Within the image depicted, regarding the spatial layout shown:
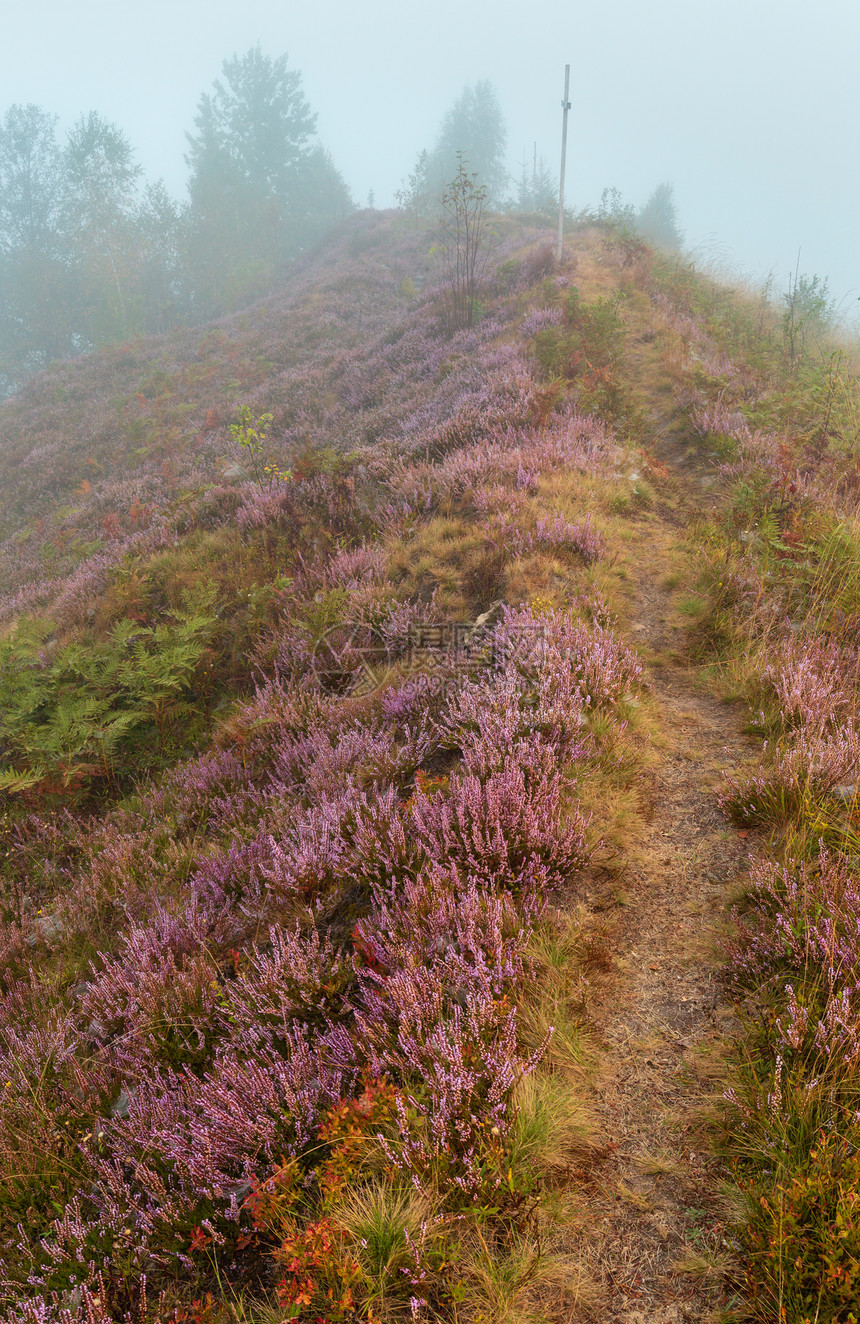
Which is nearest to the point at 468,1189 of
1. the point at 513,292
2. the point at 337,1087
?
the point at 337,1087

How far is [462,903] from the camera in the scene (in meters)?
2.42

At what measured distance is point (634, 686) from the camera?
4211 mm

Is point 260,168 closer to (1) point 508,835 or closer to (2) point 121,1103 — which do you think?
(1) point 508,835

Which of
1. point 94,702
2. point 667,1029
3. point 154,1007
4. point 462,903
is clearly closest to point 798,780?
point 667,1029

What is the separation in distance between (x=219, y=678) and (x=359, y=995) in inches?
185

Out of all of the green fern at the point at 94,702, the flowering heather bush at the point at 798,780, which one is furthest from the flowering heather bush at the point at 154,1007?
the flowering heather bush at the point at 798,780

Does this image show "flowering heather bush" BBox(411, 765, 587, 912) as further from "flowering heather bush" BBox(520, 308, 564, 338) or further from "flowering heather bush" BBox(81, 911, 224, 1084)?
"flowering heather bush" BBox(520, 308, 564, 338)

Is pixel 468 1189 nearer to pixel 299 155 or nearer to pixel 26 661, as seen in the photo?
pixel 26 661

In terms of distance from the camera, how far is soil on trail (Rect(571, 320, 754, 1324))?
1635 millimetres

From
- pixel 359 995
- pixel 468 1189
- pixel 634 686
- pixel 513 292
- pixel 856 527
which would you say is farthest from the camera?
pixel 513 292

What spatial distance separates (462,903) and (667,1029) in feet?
2.89

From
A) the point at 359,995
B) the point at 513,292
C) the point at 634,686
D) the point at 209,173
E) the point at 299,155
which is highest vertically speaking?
the point at 299,155

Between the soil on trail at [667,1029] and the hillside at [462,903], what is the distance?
0.04 ft

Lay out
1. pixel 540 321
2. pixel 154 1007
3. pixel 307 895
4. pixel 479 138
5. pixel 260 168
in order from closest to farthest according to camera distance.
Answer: pixel 154 1007 < pixel 307 895 < pixel 540 321 < pixel 260 168 < pixel 479 138
